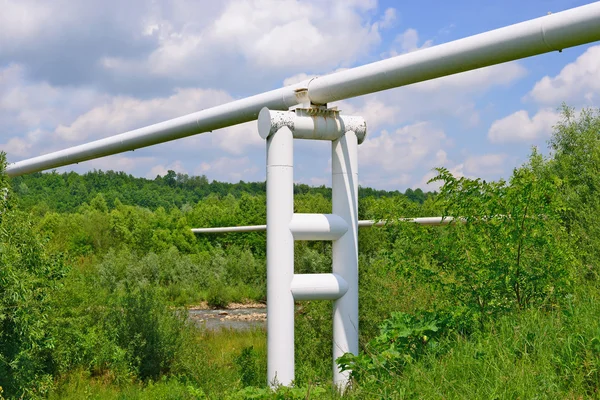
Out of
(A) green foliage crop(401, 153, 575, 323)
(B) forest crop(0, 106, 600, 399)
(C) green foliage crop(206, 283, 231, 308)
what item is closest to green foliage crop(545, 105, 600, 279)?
(B) forest crop(0, 106, 600, 399)

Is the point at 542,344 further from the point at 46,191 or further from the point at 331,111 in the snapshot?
the point at 46,191

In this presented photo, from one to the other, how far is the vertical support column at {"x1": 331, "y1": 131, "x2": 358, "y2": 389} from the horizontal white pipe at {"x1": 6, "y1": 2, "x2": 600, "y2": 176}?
1.88 feet

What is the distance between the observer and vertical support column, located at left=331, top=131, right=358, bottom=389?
636 cm

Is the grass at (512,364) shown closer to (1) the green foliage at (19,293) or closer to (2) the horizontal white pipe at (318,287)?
(2) the horizontal white pipe at (318,287)

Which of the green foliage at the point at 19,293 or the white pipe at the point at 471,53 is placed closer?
the white pipe at the point at 471,53

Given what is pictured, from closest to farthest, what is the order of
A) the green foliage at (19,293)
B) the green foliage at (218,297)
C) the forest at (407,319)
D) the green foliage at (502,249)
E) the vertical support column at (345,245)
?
the forest at (407,319), the green foliage at (502,249), the green foliage at (19,293), the vertical support column at (345,245), the green foliage at (218,297)

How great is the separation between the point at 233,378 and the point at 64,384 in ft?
12.5

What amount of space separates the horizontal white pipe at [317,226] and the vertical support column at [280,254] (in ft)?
0.25

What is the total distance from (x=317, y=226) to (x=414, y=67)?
1.76 metres

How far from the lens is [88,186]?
75000 mm

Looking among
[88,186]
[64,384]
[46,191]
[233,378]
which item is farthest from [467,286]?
[88,186]

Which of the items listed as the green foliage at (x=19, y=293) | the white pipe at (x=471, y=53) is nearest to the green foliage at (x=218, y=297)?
the green foliage at (x=19, y=293)

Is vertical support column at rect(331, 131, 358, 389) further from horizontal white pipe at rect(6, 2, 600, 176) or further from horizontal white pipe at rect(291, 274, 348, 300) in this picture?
horizontal white pipe at rect(6, 2, 600, 176)

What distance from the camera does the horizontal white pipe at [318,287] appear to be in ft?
20.0
